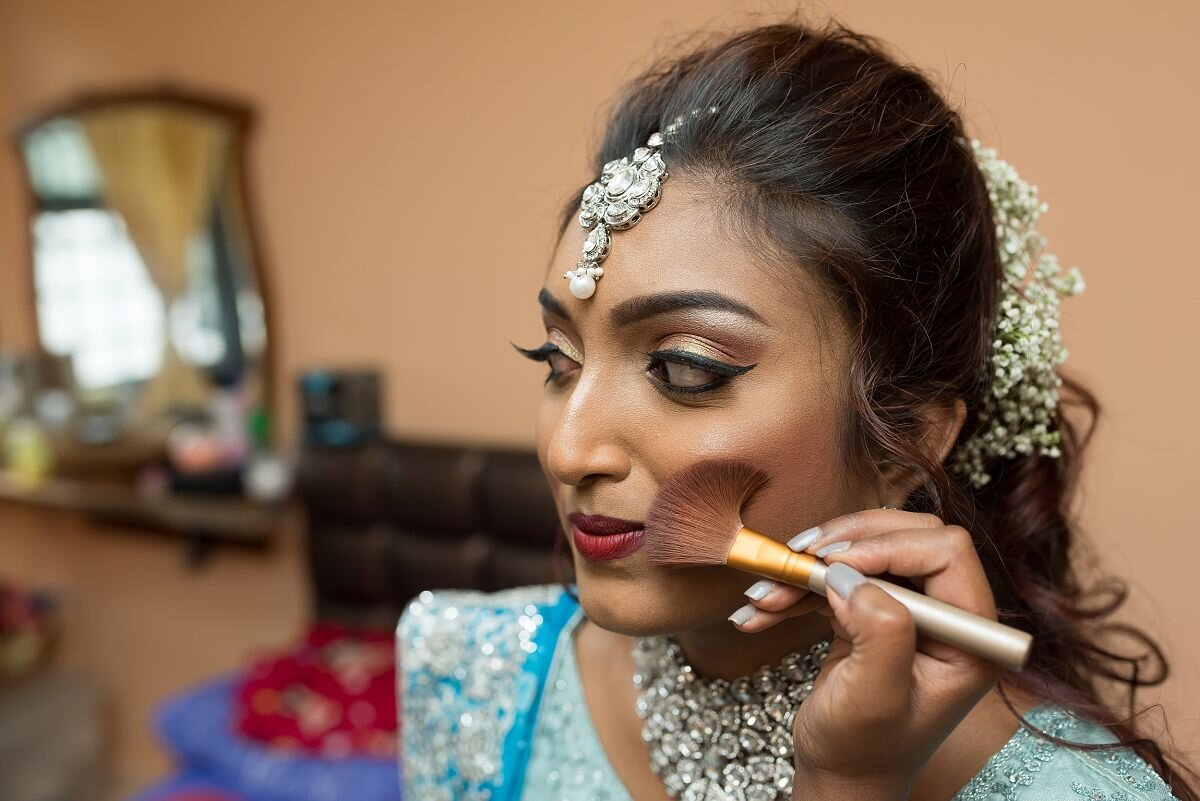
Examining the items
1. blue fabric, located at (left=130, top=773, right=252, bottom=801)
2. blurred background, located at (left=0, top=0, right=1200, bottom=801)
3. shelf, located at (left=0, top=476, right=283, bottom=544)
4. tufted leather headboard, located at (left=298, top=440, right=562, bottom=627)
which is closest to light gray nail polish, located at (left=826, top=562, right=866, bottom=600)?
blurred background, located at (left=0, top=0, right=1200, bottom=801)

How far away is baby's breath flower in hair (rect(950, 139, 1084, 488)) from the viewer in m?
0.85

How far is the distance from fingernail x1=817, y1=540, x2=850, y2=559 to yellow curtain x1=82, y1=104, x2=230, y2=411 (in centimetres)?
232

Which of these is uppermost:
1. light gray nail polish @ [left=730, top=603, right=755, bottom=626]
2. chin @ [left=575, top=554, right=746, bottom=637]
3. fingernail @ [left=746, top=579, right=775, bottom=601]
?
fingernail @ [left=746, top=579, right=775, bottom=601]

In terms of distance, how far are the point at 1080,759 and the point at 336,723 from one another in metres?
1.56

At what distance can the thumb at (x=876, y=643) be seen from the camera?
1.79ft

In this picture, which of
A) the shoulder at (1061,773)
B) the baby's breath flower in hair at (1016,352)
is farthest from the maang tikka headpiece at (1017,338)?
the shoulder at (1061,773)

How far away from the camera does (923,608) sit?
1.82 feet

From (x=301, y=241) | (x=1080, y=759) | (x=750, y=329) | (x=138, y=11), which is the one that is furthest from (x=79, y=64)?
→ (x=1080, y=759)

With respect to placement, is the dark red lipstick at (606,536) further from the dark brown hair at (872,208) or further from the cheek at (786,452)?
the dark brown hair at (872,208)

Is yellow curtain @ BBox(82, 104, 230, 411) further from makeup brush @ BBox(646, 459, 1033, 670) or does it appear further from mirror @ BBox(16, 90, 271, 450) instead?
makeup brush @ BBox(646, 459, 1033, 670)

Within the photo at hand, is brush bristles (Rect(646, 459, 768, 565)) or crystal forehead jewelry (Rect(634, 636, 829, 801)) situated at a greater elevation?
brush bristles (Rect(646, 459, 768, 565))

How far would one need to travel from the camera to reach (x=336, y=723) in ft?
6.33

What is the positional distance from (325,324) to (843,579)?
2110 mm

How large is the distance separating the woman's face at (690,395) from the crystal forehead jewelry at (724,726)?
0.11 m
